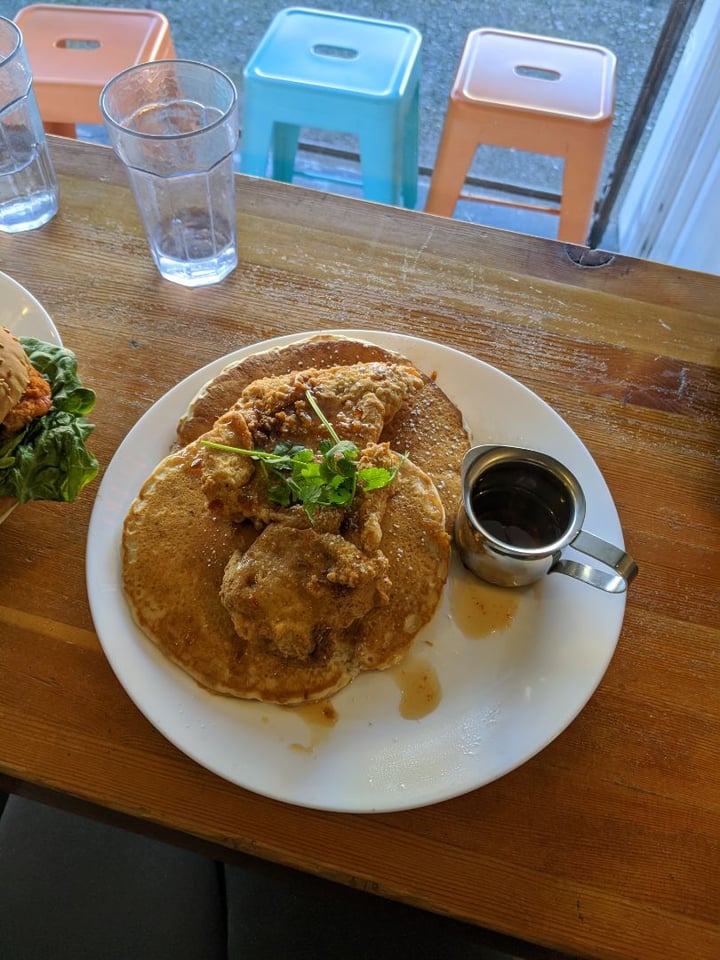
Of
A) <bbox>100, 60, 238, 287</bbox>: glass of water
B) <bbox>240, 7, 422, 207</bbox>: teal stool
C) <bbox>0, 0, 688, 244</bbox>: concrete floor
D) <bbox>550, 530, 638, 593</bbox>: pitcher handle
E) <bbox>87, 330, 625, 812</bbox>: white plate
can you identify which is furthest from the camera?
<bbox>0, 0, 688, 244</bbox>: concrete floor

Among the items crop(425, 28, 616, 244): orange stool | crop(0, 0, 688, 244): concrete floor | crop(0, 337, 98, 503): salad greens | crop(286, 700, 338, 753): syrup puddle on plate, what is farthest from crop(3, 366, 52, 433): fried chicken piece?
crop(0, 0, 688, 244): concrete floor

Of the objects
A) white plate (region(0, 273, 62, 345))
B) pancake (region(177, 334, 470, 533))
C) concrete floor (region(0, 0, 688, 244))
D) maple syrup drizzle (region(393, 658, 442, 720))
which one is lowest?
concrete floor (region(0, 0, 688, 244))

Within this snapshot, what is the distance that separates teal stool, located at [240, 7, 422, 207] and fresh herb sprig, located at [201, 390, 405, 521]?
5.94ft

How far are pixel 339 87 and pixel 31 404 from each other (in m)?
1.90

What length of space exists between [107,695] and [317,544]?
44 cm

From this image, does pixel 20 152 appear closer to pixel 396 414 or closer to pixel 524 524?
pixel 396 414

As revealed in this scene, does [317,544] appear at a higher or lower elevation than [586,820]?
higher

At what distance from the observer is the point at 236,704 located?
3.75 ft

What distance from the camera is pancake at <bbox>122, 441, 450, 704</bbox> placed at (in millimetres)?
1162

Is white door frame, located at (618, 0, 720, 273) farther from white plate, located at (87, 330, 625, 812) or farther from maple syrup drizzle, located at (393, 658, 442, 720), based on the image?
maple syrup drizzle, located at (393, 658, 442, 720)

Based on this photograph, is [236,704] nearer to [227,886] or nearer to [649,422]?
[227,886]

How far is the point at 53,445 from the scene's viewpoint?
1.30 m

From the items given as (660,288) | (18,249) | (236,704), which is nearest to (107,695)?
(236,704)

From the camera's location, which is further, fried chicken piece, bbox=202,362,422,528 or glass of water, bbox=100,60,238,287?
glass of water, bbox=100,60,238,287
